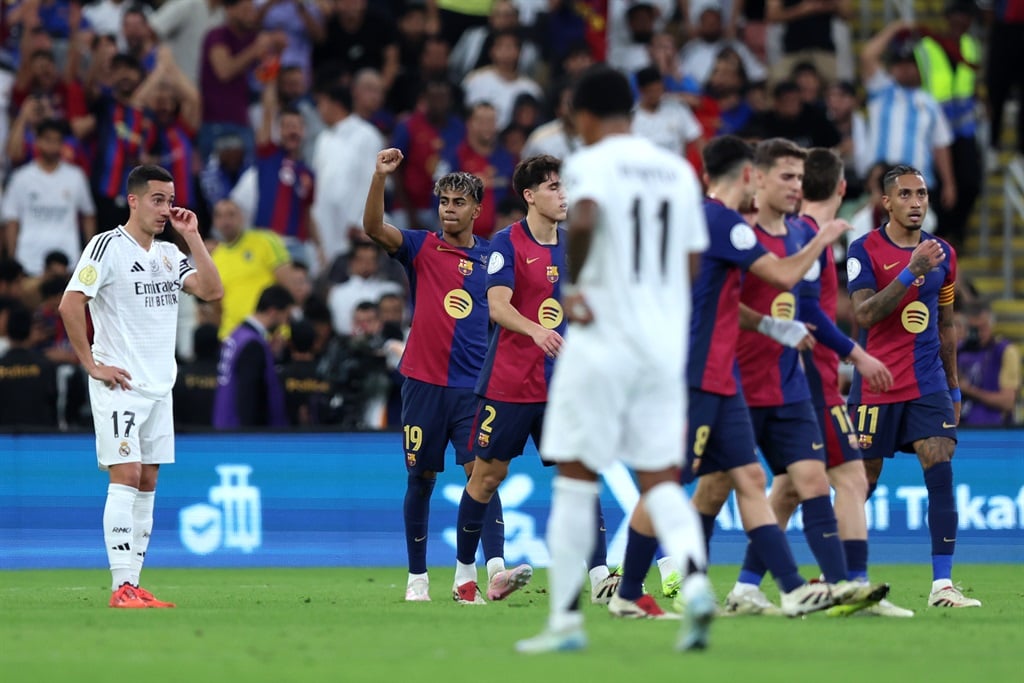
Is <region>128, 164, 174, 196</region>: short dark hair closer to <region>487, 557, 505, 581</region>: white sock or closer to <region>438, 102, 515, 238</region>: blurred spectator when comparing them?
<region>487, 557, 505, 581</region>: white sock

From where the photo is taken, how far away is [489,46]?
2208cm

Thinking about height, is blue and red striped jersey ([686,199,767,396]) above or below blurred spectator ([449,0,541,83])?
below

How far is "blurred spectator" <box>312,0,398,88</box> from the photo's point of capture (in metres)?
22.4

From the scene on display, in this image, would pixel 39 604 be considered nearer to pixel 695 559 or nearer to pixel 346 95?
pixel 695 559

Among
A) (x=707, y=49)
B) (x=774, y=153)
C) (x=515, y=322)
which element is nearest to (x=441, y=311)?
(x=515, y=322)

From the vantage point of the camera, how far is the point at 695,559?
7633 mm

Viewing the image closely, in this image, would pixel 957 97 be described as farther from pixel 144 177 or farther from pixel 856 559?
pixel 144 177

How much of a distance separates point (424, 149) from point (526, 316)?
30.5 feet

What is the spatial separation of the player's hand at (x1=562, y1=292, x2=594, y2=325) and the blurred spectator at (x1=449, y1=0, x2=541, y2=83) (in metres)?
14.1

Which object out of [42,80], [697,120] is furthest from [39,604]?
[697,120]

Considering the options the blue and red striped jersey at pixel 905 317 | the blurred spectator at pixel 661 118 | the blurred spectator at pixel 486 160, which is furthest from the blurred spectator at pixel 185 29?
the blue and red striped jersey at pixel 905 317

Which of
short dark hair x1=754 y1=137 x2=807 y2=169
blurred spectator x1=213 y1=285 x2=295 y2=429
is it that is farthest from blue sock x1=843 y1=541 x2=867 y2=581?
blurred spectator x1=213 y1=285 x2=295 y2=429

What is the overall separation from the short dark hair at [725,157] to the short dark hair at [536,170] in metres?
1.92

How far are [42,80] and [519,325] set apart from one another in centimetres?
1125
